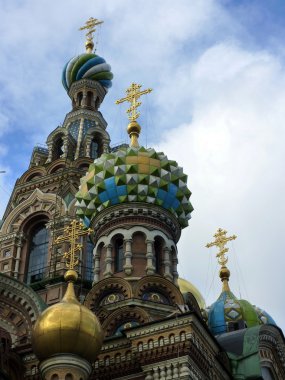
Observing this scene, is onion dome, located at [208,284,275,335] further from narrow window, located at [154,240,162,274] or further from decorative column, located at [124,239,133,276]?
decorative column, located at [124,239,133,276]

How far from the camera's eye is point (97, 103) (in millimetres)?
21547

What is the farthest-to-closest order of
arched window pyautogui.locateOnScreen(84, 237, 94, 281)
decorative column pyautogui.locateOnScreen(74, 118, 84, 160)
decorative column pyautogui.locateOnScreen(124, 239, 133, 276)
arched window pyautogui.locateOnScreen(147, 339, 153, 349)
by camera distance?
1. decorative column pyautogui.locateOnScreen(74, 118, 84, 160)
2. arched window pyautogui.locateOnScreen(84, 237, 94, 281)
3. decorative column pyautogui.locateOnScreen(124, 239, 133, 276)
4. arched window pyautogui.locateOnScreen(147, 339, 153, 349)

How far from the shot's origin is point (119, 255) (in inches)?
575

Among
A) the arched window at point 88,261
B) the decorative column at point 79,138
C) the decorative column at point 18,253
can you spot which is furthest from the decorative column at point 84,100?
the arched window at point 88,261

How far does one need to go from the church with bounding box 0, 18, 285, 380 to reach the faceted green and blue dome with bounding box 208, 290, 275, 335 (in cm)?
3

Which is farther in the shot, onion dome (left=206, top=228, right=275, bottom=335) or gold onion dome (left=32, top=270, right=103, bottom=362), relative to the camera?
onion dome (left=206, top=228, right=275, bottom=335)

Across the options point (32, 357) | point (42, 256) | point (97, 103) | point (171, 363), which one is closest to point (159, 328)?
point (171, 363)

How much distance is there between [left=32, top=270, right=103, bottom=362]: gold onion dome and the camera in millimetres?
10180

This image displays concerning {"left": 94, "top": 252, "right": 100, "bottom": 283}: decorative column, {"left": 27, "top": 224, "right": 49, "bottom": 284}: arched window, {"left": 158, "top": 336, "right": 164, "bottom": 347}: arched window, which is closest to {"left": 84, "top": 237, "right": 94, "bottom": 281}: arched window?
{"left": 27, "top": 224, "right": 49, "bottom": 284}: arched window

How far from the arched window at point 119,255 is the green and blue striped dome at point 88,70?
8.12 metres

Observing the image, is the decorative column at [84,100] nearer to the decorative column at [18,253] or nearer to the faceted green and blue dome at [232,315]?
the decorative column at [18,253]

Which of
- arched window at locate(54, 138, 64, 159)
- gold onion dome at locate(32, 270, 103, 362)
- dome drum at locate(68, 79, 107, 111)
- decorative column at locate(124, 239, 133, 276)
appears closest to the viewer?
gold onion dome at locate(32, 270, 103, 362)

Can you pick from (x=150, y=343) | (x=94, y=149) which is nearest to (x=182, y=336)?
(x=150, y=343)

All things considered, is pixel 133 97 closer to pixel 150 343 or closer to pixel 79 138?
pixel 79 138
